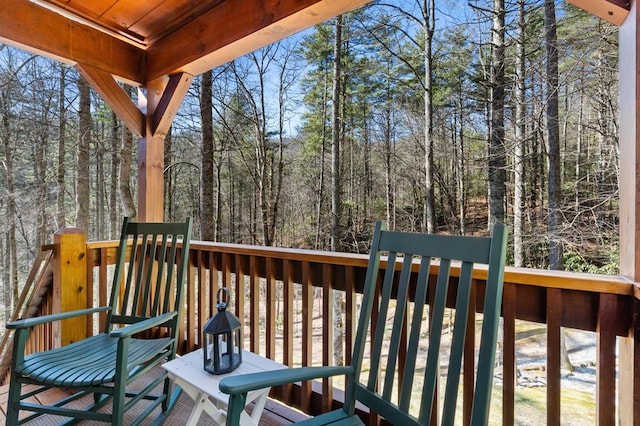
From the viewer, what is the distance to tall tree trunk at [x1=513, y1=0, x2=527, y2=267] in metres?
6.51

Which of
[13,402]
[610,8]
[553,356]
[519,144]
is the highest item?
[519,144]

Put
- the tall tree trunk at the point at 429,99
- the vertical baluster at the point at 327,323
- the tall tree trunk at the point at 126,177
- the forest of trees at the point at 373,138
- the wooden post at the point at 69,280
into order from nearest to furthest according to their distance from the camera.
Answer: the vertical baluster at the point at 327,323 → the wooden post at the point at 69,280 → the forest of trees at the point at 373,138 → the tall tree trunk at the point at 429,99 → the tall tree trunk at the point at 126,177

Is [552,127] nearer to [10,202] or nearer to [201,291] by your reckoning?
[201,291]

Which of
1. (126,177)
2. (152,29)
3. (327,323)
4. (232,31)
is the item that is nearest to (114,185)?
(126,177)

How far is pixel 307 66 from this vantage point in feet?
29.2

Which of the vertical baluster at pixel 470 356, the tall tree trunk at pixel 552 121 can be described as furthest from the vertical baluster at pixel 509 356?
the tall tree trunk at pixel 552 121

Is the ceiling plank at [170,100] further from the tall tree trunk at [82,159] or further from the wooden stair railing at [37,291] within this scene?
the tall tree trunk at [82,159]

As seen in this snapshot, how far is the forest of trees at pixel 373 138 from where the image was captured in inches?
246

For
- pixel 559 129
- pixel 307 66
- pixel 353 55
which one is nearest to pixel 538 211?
pixel 559 129

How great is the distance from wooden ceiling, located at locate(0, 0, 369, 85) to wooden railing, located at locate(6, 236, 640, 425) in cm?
136

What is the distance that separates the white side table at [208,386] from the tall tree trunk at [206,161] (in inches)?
197

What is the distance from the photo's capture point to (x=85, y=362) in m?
1.66

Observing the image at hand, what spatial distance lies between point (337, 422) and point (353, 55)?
28.6ft

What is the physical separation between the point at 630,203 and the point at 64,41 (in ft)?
10.9
